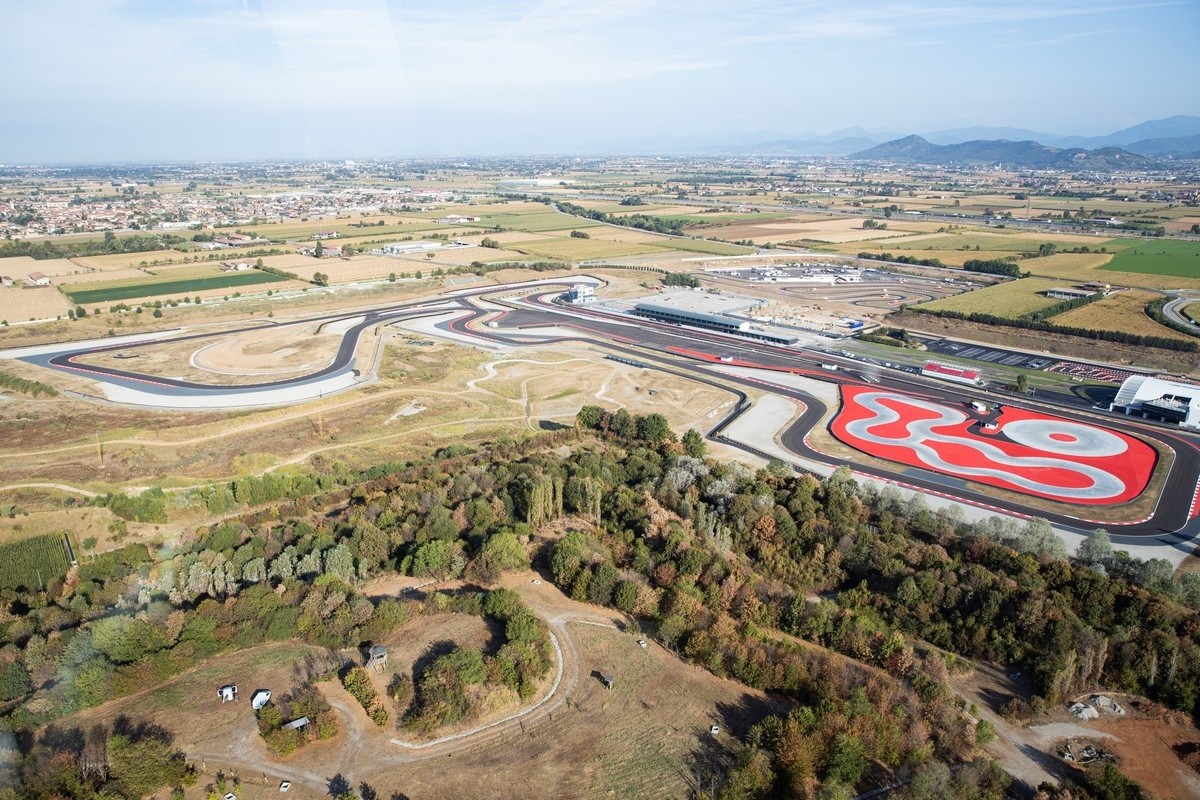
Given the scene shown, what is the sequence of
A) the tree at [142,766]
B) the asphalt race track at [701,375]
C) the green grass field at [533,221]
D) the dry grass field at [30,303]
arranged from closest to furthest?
the tree at [142,766]
the asphalt race track at [701,375]
the dry grass field at [30,303]
the green grass field at [533,221]

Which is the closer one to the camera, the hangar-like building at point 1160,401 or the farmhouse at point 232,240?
the hangar-like building at point 1160,401

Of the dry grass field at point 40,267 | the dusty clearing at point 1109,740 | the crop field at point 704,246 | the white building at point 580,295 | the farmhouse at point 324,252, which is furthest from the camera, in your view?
the crop field at point 704,246

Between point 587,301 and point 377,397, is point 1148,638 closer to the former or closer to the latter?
point 377,397

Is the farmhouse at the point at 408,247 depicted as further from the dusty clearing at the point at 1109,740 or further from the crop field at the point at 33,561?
the dusty clearing at the point at 1109,740

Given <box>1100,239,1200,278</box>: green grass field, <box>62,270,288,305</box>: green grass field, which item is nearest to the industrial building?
<box>62,270,288,305</box>: green grass field

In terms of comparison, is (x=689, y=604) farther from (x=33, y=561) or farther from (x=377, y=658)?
(x=33, y=561)

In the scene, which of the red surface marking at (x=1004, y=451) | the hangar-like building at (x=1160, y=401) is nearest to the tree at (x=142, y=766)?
the red surface marking at (x=1004, y=451)

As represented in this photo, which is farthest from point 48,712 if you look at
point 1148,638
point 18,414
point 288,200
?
point 288,200
